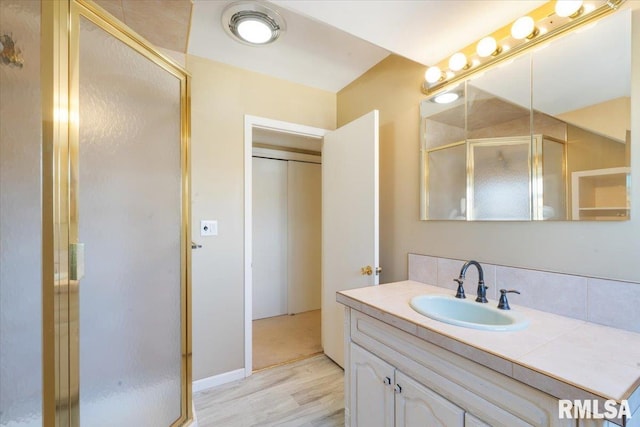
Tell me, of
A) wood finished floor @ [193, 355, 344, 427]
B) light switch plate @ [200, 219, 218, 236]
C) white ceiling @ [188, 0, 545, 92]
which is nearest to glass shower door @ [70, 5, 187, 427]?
wood finished floor @ [193, 355, 344, 427]

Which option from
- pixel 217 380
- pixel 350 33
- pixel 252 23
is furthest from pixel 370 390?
pixel 252 23

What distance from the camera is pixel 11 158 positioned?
101cm

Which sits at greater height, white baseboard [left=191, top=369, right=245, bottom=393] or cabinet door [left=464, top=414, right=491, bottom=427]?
cabinet door [left=464, top=414, right=491, bottom=427]

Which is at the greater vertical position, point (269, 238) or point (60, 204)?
point (60, 204)

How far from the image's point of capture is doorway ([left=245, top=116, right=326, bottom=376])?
3.12 meters

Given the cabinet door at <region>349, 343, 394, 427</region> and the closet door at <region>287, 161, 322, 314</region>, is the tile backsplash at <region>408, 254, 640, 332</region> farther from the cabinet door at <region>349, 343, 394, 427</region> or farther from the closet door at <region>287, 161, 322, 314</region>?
the closet door at <region>287, 161, 322, 314</region>

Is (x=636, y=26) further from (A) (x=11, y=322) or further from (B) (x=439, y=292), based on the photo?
(A) (x=11, y=322)

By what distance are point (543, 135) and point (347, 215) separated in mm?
1200

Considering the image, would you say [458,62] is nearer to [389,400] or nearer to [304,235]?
[389,400]

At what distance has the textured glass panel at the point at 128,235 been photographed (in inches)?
42.4

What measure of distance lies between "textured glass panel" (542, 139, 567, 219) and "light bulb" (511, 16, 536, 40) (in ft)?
1.58

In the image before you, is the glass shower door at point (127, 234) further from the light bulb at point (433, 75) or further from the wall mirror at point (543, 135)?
the wall mirror at point (543, 135)

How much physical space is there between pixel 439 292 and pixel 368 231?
0.57m

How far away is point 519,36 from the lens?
3.97ft
